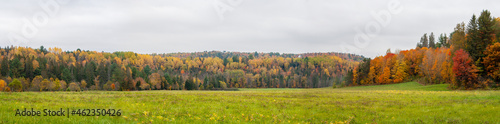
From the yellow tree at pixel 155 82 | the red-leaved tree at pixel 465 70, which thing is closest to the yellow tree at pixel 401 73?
the red-leaved tree at pixel 465 70

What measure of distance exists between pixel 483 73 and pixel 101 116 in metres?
65.1

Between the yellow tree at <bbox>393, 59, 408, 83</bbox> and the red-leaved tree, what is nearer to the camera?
the red-leaved tree

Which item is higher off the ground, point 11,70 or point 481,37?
point 481,37

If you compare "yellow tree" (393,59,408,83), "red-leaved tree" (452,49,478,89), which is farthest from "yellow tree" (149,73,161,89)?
"red-leaved tree" (452,49,478,89)

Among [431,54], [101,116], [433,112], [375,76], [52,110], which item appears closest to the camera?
[101,116]

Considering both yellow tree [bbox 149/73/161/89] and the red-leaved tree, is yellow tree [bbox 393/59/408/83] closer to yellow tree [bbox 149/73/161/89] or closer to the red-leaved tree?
the red-leaved tree

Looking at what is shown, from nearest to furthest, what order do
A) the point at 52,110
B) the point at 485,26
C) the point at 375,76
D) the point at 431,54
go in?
the point at 52,110
the point at 485,26
the point at 431,54
the point at 375,76

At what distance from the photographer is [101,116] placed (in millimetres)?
12258

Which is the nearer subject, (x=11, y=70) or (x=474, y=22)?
(x=474, y=22)

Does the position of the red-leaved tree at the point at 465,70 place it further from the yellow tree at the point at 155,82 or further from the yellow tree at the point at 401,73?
the yellow tree at the point at 155,82

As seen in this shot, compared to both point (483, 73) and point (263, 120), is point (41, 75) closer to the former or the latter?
point (263, 120)

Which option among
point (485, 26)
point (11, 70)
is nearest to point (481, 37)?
point (485, 26)

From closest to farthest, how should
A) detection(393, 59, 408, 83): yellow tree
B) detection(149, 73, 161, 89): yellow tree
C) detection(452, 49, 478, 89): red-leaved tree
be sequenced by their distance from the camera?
detection(452, 49, 478, 89): red-leaved tree, detection(393, 59, 408, 83): yellow tree, detection(149, 73, 161, 89): yellow tree

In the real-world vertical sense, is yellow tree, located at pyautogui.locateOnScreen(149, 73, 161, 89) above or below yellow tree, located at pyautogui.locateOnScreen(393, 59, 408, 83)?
below
